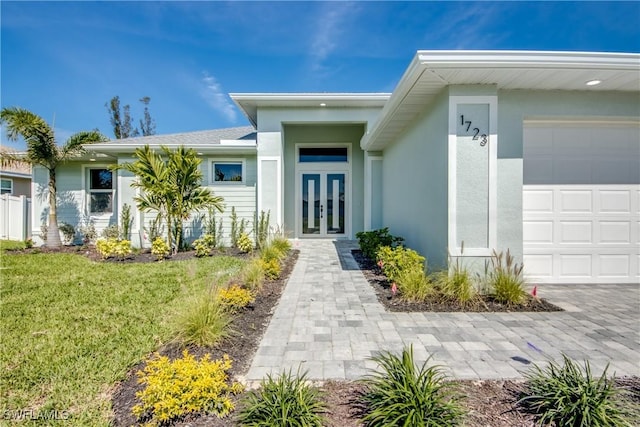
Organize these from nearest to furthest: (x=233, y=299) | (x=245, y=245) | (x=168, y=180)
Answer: (x=233, y=299), (x=168, y=180), (x=245, y=245)

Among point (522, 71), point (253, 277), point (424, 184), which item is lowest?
point (253, 277)

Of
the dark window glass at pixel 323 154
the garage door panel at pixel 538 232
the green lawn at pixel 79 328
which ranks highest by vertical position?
the dark window glass at pixel 323 154

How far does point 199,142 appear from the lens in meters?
9.83

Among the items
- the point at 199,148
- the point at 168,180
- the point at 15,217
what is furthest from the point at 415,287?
the point at 15,217

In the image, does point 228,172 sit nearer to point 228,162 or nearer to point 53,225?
point 228,162

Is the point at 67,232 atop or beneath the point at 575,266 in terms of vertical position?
atop

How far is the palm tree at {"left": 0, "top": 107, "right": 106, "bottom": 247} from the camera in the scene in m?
7.86

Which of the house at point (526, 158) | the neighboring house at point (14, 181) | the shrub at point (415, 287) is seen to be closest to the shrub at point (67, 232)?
the neighboring house at point (14, 181)

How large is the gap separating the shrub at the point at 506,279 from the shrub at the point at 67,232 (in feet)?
40.0

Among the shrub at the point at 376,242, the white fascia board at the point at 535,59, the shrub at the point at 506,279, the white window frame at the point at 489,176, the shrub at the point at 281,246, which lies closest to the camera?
the white fascia board at the point at 535,59

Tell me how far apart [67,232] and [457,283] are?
11.8 meters

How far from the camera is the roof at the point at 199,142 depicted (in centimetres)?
882

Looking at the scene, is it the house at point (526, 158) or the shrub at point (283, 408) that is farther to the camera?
the house at point (526, 158)

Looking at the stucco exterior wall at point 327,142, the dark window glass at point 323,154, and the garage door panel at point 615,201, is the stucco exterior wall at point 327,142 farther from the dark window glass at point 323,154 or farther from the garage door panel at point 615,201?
the garage door panel at point 615,201
